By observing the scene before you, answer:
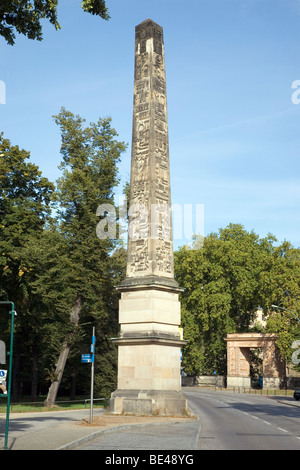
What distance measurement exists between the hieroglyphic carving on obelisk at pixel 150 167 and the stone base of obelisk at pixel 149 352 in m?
0.97

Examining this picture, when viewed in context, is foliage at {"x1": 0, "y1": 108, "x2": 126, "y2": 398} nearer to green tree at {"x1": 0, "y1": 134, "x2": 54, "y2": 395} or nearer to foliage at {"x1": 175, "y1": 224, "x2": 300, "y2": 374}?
green tree at {"x1": 0, "y1": 134, "x2": 54, "y2": 395}

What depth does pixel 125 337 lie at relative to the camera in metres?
25.4

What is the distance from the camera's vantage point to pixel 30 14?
39.0 ft

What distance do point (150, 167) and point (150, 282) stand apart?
5.05 metres

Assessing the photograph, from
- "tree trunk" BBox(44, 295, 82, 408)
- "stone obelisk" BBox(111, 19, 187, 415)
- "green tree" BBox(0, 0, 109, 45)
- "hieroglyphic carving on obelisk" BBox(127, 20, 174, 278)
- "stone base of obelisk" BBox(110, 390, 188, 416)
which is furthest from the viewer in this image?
"tree trunk" BBox(44, 295, 82, 408)

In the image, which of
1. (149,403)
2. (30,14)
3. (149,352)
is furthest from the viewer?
(149,352)

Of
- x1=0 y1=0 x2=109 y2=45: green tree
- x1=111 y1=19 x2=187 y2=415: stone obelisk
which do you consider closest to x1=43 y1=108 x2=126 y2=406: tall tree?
Answer: x1=111 y1=19 x2=187 y2=415: stone obelisk

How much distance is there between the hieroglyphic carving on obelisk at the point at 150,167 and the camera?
2553 cm

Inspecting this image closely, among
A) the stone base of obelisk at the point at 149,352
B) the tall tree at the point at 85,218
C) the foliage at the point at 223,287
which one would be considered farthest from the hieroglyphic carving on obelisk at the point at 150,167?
the foliage at the point at 223,287

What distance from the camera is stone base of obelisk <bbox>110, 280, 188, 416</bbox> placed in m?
24.3

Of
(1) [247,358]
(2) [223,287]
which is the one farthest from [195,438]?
(1) [247,358]

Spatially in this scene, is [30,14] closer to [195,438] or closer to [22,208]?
[195,438]

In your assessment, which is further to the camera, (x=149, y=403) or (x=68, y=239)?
(x=68, y=239)
